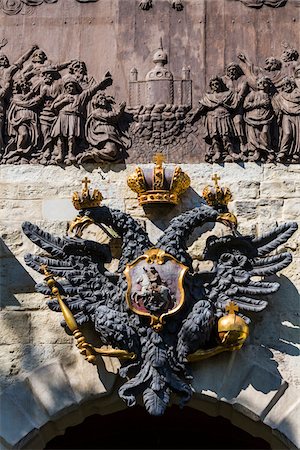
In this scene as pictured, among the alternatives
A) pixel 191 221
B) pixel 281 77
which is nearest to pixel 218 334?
pixel 191 221

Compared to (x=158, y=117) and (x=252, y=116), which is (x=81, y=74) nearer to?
(x=158, y=117)

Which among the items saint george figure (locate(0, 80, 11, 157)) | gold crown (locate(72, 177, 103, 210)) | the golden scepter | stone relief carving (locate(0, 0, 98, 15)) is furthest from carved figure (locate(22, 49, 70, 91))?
the golden scepter

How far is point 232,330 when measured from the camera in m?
6.71

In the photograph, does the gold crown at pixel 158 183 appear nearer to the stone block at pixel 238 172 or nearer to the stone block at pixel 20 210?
the stone block at pixel 238 172

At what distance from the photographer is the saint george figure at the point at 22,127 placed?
743 cm

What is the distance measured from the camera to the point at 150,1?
7723mm

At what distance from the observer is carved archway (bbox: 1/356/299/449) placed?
22.4 feet

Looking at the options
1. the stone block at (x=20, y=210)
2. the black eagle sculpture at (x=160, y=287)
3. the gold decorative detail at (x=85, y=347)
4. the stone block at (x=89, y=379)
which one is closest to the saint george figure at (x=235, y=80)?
the black eagle sculpture at (x=160, y=287)

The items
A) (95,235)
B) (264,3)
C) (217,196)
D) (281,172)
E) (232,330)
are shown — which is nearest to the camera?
(232,330)

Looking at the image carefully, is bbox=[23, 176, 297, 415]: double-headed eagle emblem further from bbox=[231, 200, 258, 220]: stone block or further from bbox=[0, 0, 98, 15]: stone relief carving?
bbox=[0, 0, 98, 15]: stone relief carving

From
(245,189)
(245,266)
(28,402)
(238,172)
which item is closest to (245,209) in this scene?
(245,189)

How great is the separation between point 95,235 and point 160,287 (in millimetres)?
664

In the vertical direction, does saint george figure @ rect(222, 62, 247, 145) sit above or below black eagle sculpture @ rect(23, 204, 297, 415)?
above

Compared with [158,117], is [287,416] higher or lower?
lower
